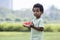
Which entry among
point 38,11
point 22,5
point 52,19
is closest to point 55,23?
point 52,19

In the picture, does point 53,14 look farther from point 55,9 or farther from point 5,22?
point 5,22

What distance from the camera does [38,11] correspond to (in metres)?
4.25

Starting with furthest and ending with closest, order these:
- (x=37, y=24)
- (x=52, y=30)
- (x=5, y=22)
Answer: (x=5, y=22), (x=52, y=30), (x=37, y=24)

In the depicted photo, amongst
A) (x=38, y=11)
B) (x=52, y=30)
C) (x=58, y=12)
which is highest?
(x=38, y=11)

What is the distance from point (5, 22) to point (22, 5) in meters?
1.92

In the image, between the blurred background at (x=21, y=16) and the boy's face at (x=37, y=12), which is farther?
the blurred background at (x=21, y=16)

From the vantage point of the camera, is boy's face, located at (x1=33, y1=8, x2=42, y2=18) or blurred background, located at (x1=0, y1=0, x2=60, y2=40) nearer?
boy's face, located at (x1=33, y1=8, x2=42, y2=18)

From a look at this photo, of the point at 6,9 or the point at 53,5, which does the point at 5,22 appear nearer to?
the point at 6,9

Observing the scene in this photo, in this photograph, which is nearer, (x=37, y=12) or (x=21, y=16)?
(x=37, y=12)

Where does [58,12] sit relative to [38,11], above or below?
below

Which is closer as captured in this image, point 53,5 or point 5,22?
point 53,5

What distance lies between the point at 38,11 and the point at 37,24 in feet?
0.78

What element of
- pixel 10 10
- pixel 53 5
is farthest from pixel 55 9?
pixel 10 10

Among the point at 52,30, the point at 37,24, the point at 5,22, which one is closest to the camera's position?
the point at 37,24
